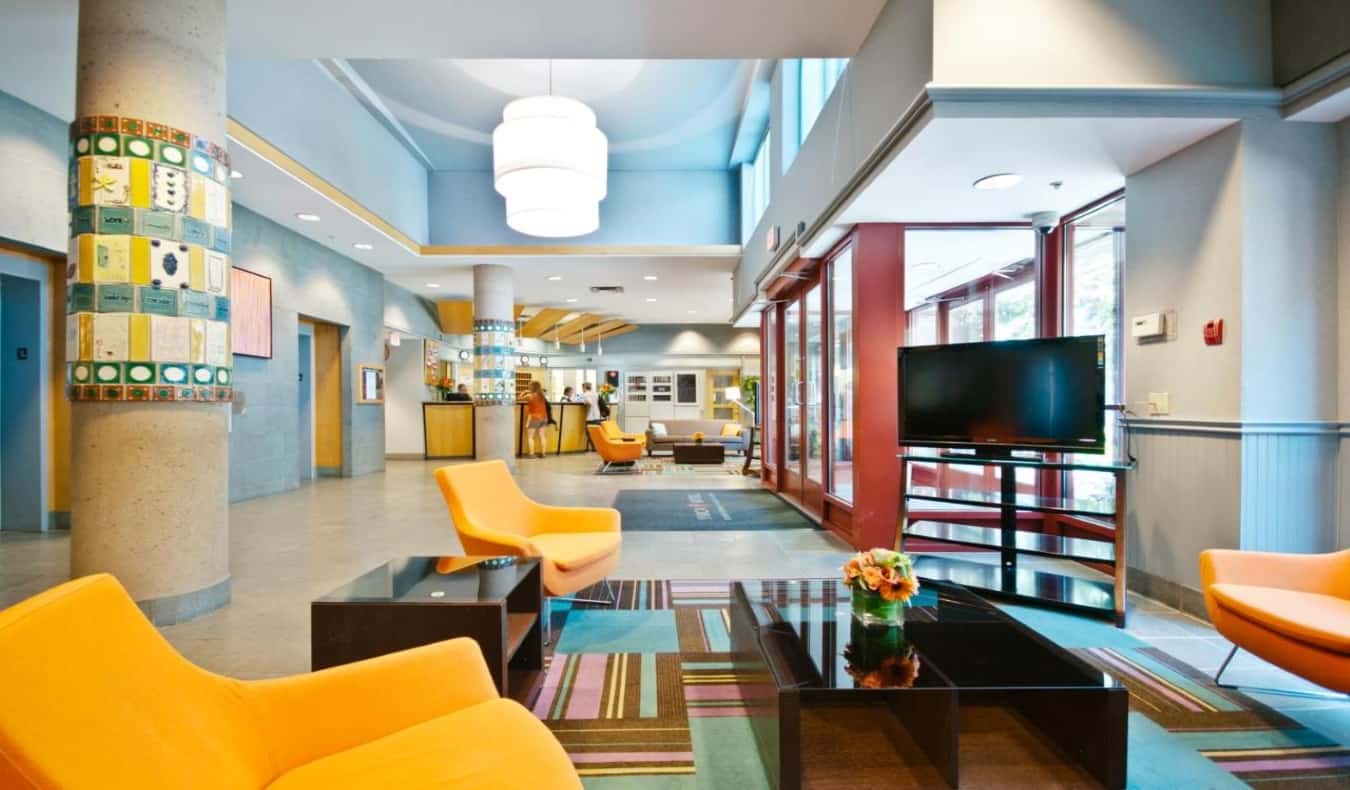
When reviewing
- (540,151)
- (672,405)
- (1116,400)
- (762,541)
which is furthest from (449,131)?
(672,405)

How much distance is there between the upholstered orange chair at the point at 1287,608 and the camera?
6.66 feet

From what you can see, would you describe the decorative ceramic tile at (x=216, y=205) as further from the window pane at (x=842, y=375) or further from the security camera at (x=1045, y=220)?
the security camera at (x=1045, y=220)

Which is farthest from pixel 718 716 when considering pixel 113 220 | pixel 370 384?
pixel 370 384

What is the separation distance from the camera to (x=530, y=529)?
3621 millimetres

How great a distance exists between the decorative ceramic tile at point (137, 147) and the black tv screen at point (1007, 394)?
440 cm

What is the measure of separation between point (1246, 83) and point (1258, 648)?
2.71 m

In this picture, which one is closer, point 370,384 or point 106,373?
point 106,373

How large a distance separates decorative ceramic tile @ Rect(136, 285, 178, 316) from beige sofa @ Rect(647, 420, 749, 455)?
989cm

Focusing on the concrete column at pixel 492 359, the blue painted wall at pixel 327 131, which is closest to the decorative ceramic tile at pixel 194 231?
the blue painted wall at pixel 327 131

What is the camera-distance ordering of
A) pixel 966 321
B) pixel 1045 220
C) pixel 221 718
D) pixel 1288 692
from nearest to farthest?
pixel 221 718 < pixel 1288 692 < pixel 1045 220 < pixel 966 321

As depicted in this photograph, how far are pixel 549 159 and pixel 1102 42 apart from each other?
4062 millimetres

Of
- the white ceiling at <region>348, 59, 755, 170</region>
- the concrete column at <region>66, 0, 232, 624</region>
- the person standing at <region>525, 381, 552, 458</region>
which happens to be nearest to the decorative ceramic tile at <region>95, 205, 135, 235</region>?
the concrete column at <region>66, 0, 232, 624</region>

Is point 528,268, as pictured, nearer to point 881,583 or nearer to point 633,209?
point 633,209

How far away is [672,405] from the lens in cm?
1797
